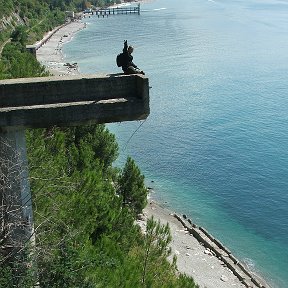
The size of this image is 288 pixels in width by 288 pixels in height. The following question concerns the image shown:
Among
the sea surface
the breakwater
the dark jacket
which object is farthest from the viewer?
the sea surface

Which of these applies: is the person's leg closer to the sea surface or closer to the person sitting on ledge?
the person sitting on ledge

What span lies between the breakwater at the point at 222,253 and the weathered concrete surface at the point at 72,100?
49.4 ft

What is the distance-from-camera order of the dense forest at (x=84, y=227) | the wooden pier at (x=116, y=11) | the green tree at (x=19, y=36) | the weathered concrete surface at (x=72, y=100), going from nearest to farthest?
the dense forest at (x=84, y=227) → the weathered concrete surface at (x=72, y=100) → the green tree at (x=19, y=36) → the wooden pier at (x=116, y=11)

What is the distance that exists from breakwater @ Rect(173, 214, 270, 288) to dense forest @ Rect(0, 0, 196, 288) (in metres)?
3.54

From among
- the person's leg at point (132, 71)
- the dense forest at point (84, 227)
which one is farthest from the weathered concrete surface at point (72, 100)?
the dense forest at point (84, 227)

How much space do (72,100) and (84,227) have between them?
393 cm

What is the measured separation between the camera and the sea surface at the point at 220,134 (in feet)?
98.4

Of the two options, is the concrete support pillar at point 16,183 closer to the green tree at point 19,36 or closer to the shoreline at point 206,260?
the shoreline at point 206,260

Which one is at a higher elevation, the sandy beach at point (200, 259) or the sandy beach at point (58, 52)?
the sandy beach at point (200, 259)

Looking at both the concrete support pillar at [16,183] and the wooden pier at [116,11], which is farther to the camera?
the wooden pier at [116,11]

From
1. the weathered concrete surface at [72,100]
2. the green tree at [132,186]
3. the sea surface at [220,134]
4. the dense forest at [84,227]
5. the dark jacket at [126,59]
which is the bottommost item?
the sea surface at [220,134]

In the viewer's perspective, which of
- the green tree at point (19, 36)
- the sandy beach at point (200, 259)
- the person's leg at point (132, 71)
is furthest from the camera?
the green tree at point (19, 36)

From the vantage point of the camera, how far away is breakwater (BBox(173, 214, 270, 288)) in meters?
23.8

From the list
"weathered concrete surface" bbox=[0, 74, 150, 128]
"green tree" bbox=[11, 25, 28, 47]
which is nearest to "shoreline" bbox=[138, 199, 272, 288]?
"weathered concrete surface" bbox=[0, 74, 150, 128]
